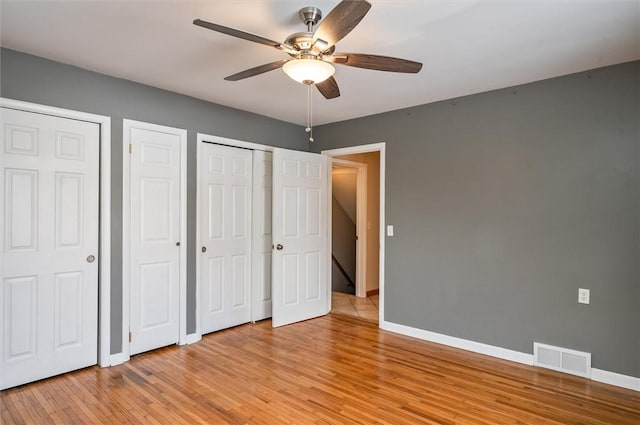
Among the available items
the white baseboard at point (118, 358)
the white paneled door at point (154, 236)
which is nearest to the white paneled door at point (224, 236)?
the white paneled door at point (154, 236)

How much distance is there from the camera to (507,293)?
3330mm

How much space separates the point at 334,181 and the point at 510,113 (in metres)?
3.35

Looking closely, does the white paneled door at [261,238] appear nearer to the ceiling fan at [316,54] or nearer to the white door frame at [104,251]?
the white door frame at [104,251]

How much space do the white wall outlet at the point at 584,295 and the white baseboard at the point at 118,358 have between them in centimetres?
384

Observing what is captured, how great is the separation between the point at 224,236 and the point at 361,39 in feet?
8.24

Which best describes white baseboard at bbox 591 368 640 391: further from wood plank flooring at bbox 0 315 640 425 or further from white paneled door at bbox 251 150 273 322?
white paneled door at bbox 251 150 273 322

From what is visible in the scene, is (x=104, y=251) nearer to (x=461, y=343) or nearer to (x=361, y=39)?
(x=361, y=39)

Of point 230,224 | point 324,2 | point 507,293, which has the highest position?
point 324,2

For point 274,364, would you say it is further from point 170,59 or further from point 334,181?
point 334,181

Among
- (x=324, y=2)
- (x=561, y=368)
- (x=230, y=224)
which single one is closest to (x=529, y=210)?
(x=561, y=368)

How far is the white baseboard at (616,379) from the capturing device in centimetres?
273

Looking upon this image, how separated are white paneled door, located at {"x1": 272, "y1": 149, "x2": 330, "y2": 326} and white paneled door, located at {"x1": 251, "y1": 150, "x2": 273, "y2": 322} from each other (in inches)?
9.7

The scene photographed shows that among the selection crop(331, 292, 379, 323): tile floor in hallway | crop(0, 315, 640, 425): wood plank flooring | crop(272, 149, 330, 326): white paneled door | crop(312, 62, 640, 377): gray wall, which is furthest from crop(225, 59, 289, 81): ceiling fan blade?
crop(331, 292, 379, 323): tile floor in hallway

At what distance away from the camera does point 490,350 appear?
3395mm
